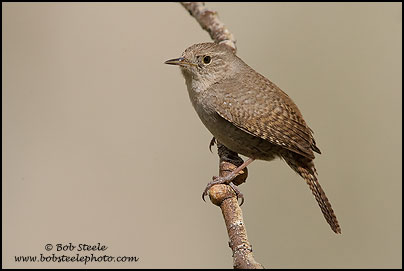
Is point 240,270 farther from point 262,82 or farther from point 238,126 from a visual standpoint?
point 262,82

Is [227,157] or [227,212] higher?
[227,157]

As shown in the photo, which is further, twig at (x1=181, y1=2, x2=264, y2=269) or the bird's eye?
the bird's eye

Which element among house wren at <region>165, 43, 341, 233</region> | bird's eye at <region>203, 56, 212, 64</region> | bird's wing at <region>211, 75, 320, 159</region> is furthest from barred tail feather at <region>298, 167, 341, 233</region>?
bird's eye at <region>203, 56, 212, 64</region>

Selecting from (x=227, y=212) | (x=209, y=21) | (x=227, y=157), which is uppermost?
(x=209, y=21)

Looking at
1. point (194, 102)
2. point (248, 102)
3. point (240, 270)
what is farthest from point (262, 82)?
point (240, 270)

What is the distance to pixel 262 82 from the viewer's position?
3.59 m

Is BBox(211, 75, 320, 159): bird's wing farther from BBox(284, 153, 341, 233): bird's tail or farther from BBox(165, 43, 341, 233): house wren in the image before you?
BBox(284, 153, 341, 233): bird's tail

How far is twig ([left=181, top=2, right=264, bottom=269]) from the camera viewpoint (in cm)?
219

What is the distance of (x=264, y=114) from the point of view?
3.41m

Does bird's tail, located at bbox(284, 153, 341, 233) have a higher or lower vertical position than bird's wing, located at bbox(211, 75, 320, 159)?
lower

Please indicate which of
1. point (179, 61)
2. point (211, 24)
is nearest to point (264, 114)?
point (179, 61)

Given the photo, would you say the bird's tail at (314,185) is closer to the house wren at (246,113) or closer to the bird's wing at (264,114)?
the house wren at (246,113)

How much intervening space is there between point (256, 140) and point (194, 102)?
1.62ft

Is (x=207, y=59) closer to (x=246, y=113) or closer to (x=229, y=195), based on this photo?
(x=246, y=113)
